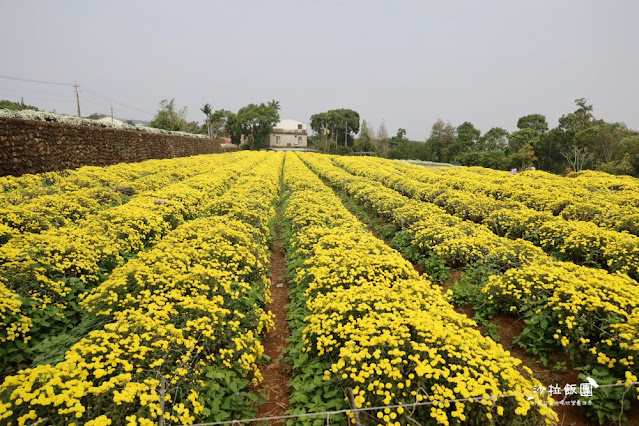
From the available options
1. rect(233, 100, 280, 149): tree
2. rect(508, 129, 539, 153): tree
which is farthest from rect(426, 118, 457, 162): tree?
rect(233, 100, 280, 149): tree

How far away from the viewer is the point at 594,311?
415cm

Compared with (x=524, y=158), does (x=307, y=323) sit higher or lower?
lower

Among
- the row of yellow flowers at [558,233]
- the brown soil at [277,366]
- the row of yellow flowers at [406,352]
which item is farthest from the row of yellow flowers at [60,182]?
the row of yellow flowers at [558,233]

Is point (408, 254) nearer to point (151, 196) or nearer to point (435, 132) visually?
point (151, 196)

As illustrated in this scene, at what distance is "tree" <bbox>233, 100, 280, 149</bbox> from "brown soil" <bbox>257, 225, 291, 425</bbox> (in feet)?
211

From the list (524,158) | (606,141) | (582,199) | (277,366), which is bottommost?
(277,366)

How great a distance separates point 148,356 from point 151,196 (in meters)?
7.59

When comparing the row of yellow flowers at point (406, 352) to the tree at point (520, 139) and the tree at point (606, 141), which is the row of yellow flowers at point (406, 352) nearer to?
the tree at point (606, 141)

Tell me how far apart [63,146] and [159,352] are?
16849 mm

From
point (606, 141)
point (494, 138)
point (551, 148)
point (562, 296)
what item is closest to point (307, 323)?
point (562, 296)

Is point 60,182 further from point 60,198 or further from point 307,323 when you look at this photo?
point 307,323

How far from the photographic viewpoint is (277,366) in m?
4.47

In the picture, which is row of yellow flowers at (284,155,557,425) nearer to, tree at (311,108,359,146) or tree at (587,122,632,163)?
tree at (587,122,632,163)

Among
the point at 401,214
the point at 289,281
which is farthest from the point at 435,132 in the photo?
the point at 289,281
